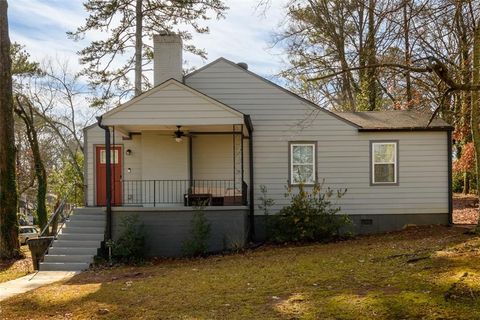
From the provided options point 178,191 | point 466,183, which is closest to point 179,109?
point 178,191

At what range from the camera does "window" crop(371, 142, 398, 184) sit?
14.2m

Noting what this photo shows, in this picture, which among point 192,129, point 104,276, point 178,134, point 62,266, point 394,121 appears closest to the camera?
point 104,276

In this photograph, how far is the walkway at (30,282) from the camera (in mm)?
8464

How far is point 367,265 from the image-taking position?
852 cm

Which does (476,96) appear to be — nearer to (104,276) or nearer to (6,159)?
(104,276)

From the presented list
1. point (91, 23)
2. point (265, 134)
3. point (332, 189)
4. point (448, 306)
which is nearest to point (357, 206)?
point (332, 189)

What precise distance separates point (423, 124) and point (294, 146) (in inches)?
160

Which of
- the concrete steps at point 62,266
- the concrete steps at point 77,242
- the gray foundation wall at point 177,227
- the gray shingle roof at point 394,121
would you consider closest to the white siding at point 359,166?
the gray shingle roof at point 394,121

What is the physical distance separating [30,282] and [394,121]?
1136cm

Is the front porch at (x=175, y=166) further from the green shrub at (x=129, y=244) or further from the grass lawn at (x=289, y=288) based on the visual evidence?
the grass lawn at (x=289, y=288)

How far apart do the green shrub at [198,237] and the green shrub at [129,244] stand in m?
1.13

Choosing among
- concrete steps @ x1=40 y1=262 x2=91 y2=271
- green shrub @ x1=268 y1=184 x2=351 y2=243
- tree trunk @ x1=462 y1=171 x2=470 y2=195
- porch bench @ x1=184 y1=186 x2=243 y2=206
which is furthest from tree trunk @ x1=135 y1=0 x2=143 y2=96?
tree trunk @ x1=462 y1=171 x2=470 y2=195

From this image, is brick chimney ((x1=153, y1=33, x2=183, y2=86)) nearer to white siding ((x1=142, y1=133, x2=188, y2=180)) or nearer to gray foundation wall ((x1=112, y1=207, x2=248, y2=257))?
white siding ((x1=142, y1=133, x2=188, y2=180))

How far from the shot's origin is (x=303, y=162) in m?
14.2
